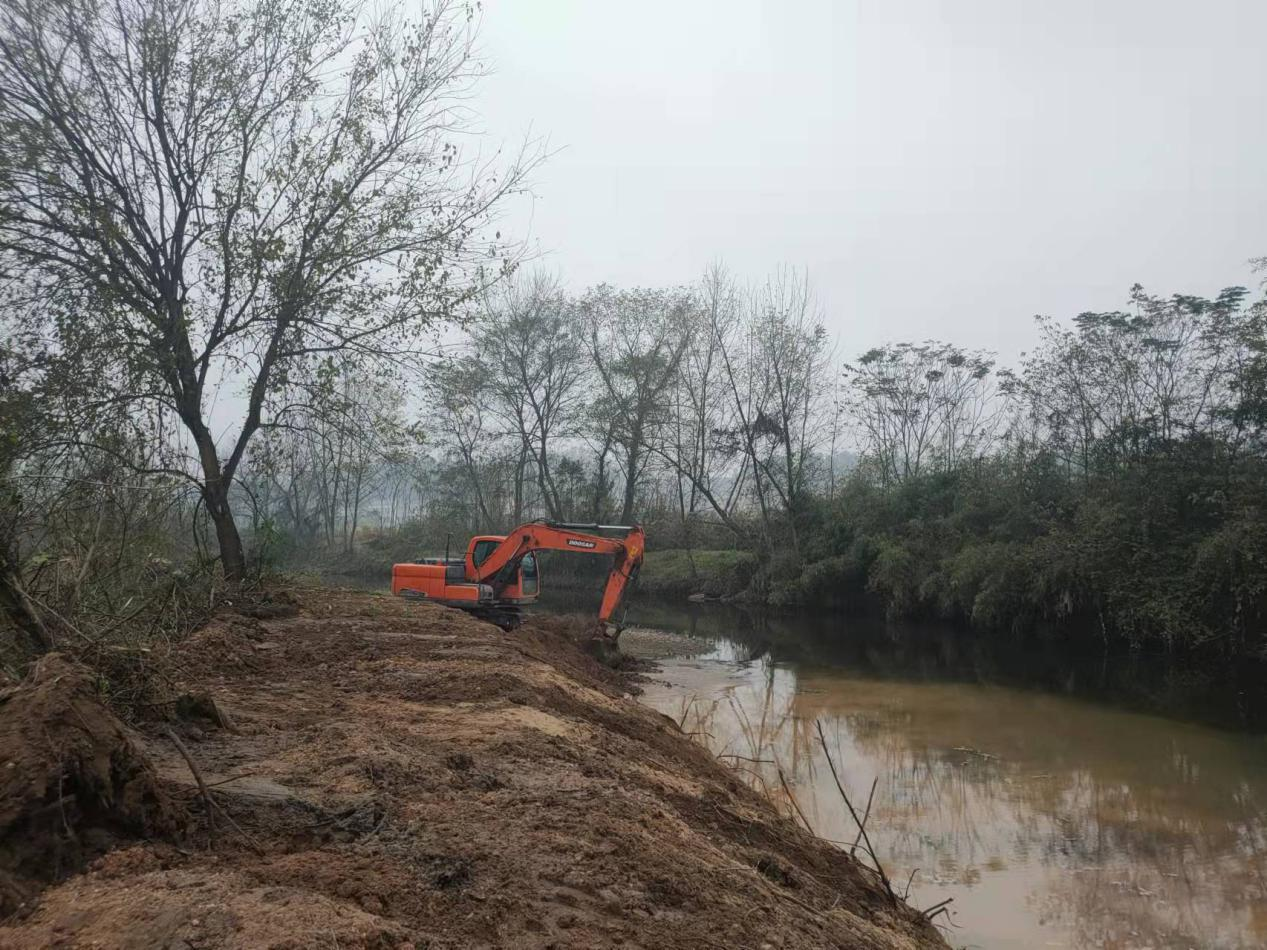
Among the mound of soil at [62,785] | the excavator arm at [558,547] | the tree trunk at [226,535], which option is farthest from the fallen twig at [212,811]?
the excavator arm at [558,547]

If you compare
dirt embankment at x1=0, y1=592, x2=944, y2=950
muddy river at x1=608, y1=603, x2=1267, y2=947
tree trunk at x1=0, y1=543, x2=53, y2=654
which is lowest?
muddy river at x1=608, y1=603, x2=1267, y2=947

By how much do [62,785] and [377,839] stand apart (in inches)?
51.8

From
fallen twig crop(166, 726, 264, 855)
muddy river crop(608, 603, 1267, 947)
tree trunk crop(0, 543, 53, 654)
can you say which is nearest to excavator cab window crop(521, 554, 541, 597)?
muddy river crop(608, 603, 1267, 947)

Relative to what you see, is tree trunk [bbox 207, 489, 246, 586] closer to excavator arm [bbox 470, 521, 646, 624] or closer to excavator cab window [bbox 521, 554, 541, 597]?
excavator arm [bbox 470, 521, 646, 624]

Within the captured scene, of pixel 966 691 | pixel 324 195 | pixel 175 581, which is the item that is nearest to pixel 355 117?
pixel 324 195

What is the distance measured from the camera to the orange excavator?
1479 cm

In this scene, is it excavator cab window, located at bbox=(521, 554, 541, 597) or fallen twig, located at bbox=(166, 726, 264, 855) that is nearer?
fallen twig, located at bbox=(166, 726, 264, 855)

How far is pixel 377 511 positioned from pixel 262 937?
58.4 meters

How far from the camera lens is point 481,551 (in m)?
15.8

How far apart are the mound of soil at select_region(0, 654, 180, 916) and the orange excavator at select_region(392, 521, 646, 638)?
36.4 ft

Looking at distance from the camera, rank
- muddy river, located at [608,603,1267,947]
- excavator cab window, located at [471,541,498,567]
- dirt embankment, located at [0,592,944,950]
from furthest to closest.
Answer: excavator cab window, located at [471,541,498,567]
muddy river, located at [608,603,1267,947]
dirt embankment, located at [0,592,944,950]

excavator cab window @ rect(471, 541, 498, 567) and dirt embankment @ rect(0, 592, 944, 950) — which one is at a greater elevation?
excavator cab window @ rect(471, 541, 498, 567)

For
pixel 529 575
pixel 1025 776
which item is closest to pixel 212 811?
pixel 1025 776

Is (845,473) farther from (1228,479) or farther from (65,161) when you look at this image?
(65,161)
